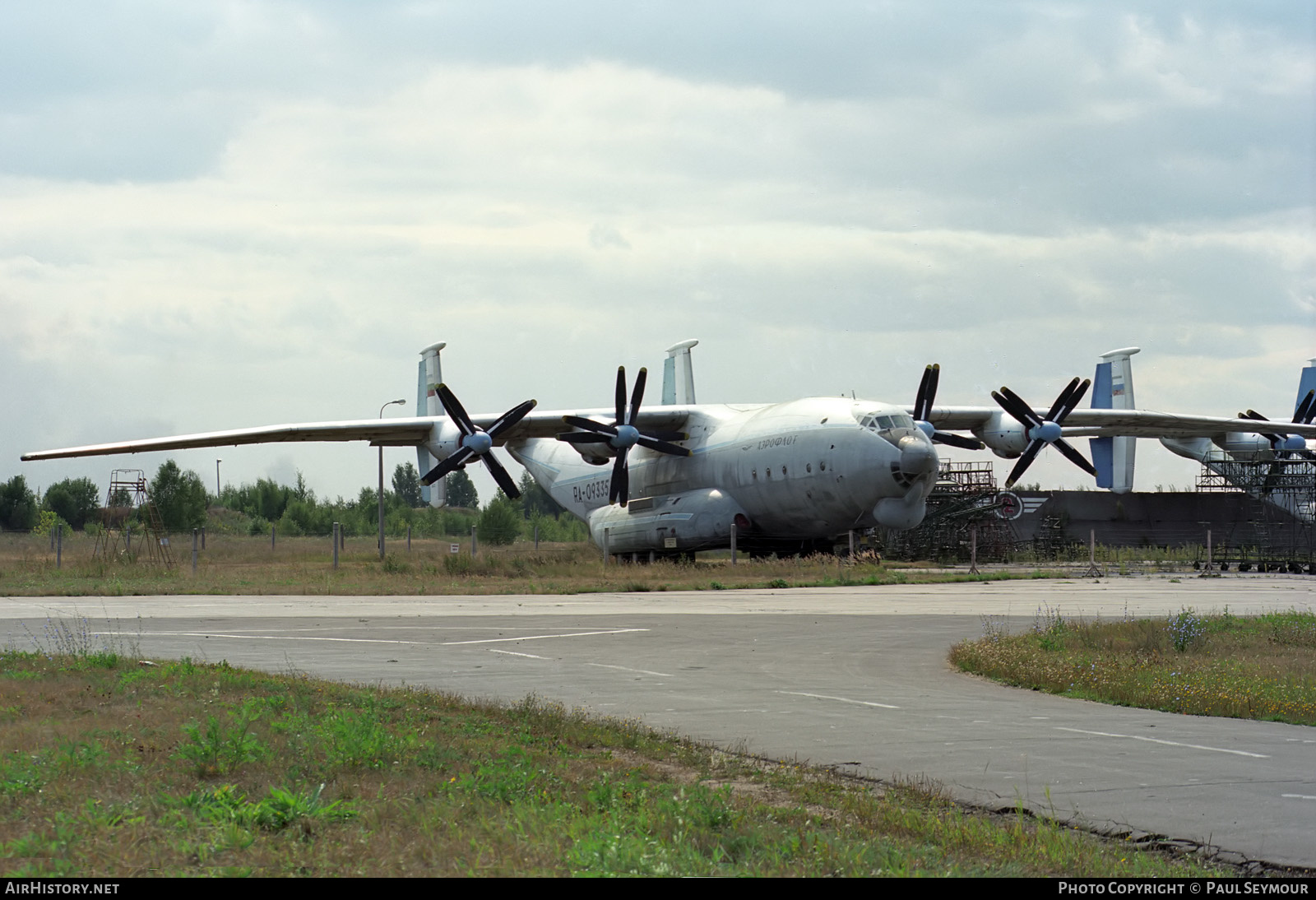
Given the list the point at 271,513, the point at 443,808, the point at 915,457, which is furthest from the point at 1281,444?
the point at 271,513

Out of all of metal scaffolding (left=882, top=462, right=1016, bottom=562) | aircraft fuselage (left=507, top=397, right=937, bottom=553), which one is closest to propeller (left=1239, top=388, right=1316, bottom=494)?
metal scaffolding (left=882, top=462, right=1016, bottom=562)

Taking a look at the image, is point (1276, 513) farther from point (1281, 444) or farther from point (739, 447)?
point (739, 447)

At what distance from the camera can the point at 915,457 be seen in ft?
117

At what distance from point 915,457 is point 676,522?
9.99 meters

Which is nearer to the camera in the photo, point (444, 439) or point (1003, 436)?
point (444, 439)

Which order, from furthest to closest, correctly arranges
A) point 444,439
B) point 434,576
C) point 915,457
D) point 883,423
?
point 444,439 < point 434,576 < point 883,423 < point 915,457

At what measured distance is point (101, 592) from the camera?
101 feet

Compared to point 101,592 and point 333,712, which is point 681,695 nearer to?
point 333,712

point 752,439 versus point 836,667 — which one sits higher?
point 752,439

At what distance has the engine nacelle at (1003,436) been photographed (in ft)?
151

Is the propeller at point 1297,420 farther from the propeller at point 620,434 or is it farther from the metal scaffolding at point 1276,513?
the propeller at point 620,434

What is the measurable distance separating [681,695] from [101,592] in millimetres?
23103

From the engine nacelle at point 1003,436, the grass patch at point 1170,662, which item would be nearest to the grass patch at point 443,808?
the grass patch at point 1170,662
